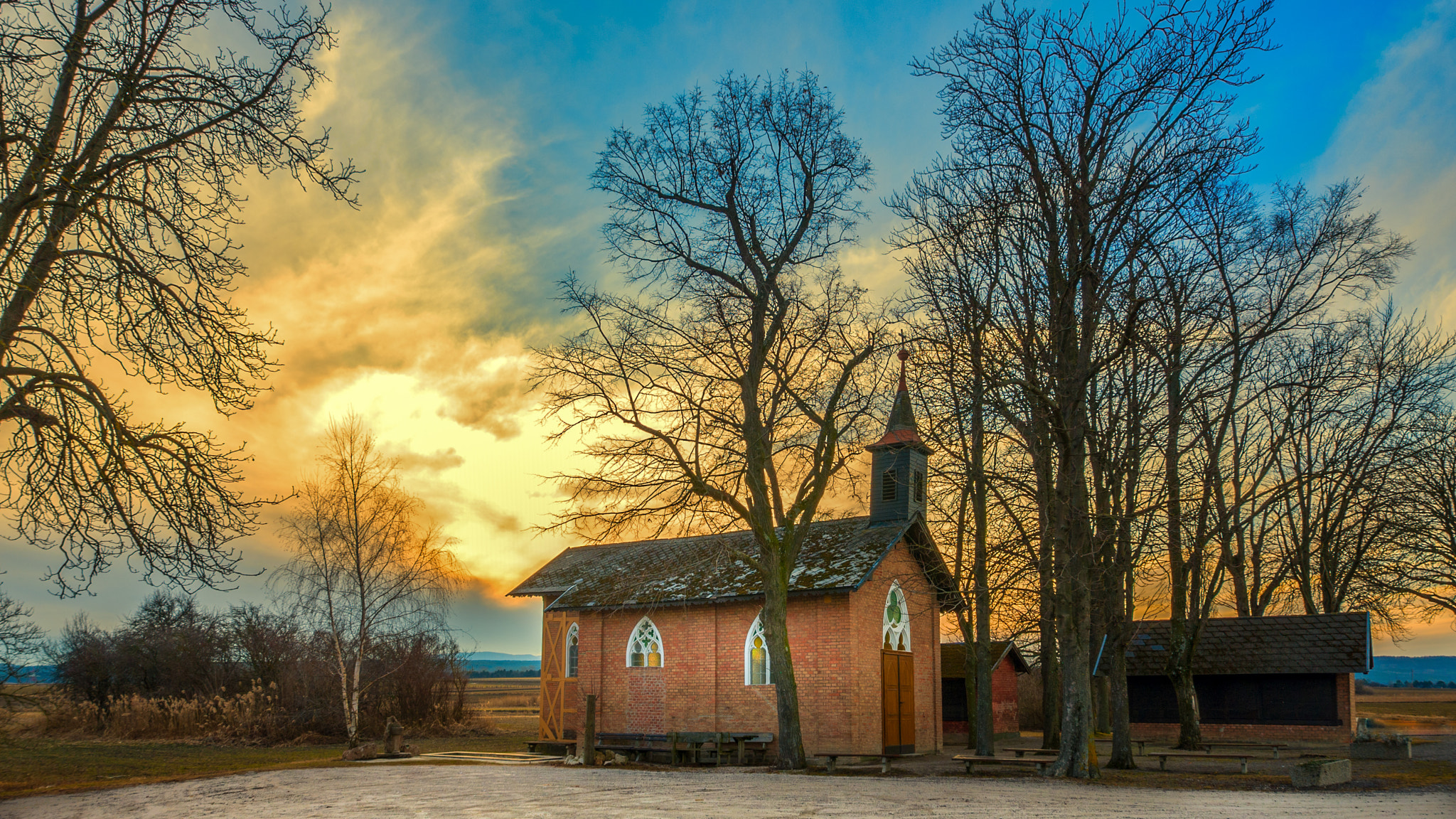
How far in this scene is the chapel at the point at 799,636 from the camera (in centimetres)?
2286

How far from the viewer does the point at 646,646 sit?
26516mm

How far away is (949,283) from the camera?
18.2m

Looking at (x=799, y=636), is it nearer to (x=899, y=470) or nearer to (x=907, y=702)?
(x=907, y=702)

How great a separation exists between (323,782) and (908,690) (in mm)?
15219

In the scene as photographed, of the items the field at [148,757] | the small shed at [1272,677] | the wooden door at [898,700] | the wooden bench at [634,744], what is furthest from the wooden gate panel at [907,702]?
the field at [148,757]

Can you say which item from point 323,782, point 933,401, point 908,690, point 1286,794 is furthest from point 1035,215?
point 323,782

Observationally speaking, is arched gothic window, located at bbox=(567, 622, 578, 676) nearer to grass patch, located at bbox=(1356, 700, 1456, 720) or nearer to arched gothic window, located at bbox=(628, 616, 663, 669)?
arched gothic window, located at bbox=(628, 616, 663, 669)

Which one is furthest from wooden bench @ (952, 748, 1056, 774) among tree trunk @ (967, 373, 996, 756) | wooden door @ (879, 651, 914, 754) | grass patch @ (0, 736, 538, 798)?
grass patch @ (0, 736, 538, 798)

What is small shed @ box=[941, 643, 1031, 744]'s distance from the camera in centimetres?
3688

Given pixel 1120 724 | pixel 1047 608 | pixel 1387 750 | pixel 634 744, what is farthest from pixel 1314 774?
pixel 634 744

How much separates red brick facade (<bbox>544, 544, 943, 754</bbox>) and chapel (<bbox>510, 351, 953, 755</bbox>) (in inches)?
1.4

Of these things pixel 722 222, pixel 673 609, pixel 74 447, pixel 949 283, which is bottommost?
pixel 673 609

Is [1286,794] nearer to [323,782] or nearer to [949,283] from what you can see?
[949,283]

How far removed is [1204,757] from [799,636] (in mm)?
9214
